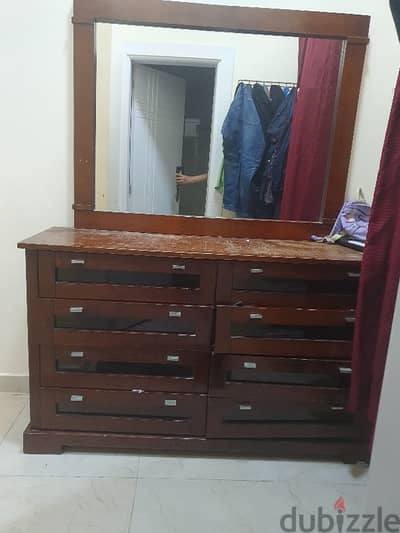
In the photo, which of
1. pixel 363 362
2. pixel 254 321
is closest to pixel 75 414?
pixel 254 321

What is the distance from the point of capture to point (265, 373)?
159 centimetres

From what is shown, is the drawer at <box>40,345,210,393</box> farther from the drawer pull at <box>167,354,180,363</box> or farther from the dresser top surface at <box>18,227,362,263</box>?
the dresser top surface at <box>18,227,362,263</box>

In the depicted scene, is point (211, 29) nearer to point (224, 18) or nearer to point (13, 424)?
point (224, 18)

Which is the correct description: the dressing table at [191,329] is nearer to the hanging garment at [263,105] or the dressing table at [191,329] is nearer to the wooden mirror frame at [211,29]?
the wooden mirror frame at [211,29]

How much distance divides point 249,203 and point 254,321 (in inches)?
23.5

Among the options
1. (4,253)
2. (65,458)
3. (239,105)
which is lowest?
(65,458)

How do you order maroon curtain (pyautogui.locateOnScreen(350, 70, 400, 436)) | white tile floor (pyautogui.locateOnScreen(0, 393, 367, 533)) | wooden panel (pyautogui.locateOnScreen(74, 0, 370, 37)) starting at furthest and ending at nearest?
wooden panel (pyautogui.locateOnScreen(74, 0, 370, 37)) → white tile floor (pyautogui.locateOnScreen(0, 393, 367, 533)) → maroon curtain (pyautogui.locateOnScreen(350, 70, 400, 436))

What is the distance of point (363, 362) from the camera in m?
1.39

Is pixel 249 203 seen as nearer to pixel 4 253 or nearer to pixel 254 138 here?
pixel 254 138

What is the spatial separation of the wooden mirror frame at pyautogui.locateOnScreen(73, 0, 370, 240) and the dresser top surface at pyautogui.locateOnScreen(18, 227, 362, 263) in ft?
0.23

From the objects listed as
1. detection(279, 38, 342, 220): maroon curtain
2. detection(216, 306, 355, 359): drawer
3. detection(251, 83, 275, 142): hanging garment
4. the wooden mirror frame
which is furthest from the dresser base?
detection(251, 83, 275, 142): hanging garment

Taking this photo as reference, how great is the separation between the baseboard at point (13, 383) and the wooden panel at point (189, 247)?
80cm

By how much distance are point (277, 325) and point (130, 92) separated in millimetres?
1191

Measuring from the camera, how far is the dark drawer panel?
150 centimetres
